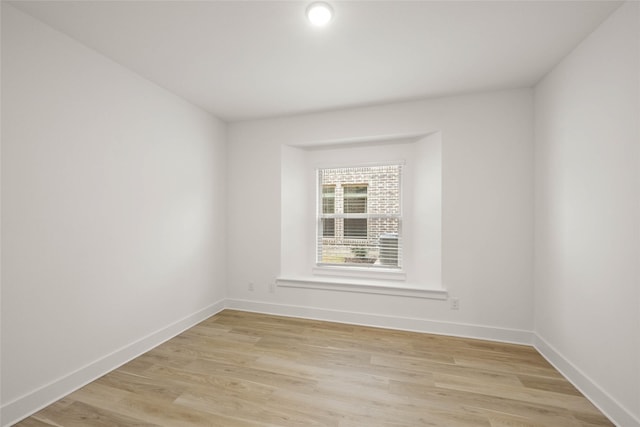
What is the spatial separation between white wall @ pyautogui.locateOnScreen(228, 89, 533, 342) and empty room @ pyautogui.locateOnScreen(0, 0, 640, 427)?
2 cm

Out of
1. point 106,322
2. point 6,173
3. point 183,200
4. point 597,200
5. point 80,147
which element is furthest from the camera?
point 183,200

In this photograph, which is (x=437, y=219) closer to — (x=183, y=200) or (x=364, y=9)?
(x=364, y=9)

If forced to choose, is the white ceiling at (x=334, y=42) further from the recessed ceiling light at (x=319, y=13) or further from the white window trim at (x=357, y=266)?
the white window trim at (x=357, y=266)

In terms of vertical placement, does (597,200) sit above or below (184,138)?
below

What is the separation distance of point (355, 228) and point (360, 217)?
0.17m

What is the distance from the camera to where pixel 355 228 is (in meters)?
3.72

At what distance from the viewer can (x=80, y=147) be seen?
2.03 metres

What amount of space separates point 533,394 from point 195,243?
3.37 meters

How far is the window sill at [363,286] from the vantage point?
2986 mm

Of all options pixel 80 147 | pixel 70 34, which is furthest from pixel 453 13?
pixel 80 147

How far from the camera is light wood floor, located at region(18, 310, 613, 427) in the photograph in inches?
67.6

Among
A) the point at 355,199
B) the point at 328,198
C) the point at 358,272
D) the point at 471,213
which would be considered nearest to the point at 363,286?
the point at 358,272

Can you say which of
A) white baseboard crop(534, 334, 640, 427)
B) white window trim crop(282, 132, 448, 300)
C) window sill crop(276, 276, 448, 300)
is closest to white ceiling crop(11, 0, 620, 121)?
white window trim crop(282, 132, 448, 300)

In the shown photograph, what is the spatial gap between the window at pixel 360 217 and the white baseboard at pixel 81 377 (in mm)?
1963
